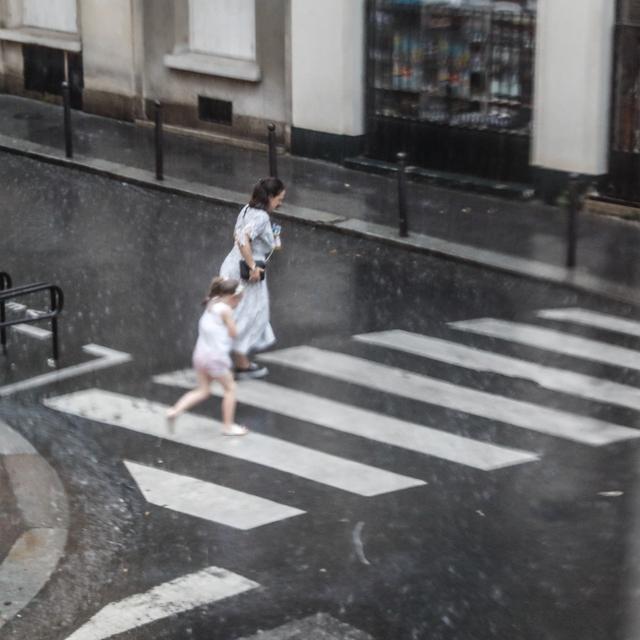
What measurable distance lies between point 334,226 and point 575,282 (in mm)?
3321

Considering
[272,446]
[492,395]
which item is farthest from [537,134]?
[272,446]

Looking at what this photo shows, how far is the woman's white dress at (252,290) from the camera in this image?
12547 mm

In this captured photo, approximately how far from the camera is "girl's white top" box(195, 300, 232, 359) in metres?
11.2

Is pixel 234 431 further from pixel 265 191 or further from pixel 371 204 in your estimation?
pixel 371 204

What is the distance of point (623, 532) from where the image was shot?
954cm

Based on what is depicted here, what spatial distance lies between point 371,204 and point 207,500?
29.1 ft

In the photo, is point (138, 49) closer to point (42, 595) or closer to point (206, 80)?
point (206, 80)

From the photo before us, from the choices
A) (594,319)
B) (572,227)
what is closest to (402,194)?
(572,227)

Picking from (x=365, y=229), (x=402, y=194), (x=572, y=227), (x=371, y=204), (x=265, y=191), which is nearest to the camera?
(x=265, y=191)

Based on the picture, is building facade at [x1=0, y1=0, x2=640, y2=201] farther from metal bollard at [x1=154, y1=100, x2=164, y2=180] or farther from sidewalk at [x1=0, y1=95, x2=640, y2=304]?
metal bollard at [x1=154, y1=100, x2=164, y2=180]

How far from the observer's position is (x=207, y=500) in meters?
10.2

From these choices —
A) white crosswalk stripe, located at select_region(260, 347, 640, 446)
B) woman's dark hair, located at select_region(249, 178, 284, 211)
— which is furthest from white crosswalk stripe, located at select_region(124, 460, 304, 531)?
woman's dark hair, located at select_region(249, 178, 284, 211)

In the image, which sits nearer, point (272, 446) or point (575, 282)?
point (272, 446)

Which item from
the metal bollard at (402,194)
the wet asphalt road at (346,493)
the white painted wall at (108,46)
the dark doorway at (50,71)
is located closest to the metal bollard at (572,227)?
the wet asphalt road at (346,493)
